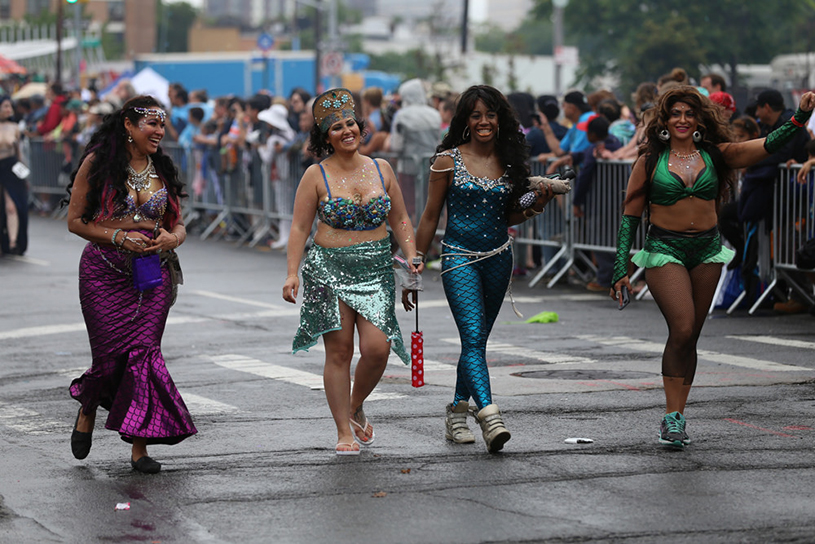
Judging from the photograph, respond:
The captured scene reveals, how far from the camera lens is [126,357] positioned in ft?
23.1

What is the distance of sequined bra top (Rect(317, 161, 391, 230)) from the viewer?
284 inches

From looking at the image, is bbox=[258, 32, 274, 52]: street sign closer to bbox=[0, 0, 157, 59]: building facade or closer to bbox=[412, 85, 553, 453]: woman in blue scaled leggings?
bbox=[412, 85, 553, 453]: woman in blue scaled leggings

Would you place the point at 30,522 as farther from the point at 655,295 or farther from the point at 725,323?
the point at 725,323

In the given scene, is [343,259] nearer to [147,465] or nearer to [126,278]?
[126,278]

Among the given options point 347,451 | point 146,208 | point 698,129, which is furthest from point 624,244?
point 146,208

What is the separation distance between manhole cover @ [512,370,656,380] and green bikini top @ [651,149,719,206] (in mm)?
2455

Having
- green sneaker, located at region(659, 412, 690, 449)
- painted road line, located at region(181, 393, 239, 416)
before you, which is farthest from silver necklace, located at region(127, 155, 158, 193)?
green sneaker, located at region(659, 412, 690, 449)

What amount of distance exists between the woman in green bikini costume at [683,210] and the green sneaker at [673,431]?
5.2 inches

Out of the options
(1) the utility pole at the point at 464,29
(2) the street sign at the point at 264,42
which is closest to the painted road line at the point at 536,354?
(2) the street sign at the point at 264,42

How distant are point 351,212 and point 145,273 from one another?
3.60ft

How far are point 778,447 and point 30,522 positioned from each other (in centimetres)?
372

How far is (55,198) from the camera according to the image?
28516mm

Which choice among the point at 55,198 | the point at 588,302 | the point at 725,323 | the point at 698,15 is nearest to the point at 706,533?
the point at 725,323

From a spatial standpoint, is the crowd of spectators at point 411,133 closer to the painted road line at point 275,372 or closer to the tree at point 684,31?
the painted road line at point 275,372
